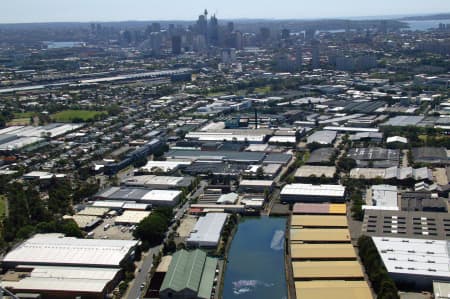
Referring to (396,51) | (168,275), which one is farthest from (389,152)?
(396,51)

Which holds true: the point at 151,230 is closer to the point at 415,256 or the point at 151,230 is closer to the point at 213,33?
the point at 415,256

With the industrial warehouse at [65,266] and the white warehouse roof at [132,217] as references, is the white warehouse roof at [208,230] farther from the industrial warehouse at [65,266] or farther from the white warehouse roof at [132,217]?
the white warehouse roof at [132,217]

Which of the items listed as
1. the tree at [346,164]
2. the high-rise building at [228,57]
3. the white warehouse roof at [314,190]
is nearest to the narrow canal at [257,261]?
the white warehouse roof at [314,190]

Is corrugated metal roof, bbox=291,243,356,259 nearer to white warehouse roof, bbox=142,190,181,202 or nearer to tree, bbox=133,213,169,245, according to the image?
tree, bbox=133,213,169,245

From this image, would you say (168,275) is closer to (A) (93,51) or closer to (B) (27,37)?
(A) (93,51)

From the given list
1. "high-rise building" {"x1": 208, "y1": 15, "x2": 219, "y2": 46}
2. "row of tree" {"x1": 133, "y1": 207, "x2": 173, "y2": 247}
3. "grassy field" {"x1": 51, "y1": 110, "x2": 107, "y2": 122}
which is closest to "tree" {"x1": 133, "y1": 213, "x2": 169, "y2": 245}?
"row of tree" {"x1": 133, "y1": 207, "x2": 173, "y2": 247}

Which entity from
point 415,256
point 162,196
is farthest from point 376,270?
point 162,196
